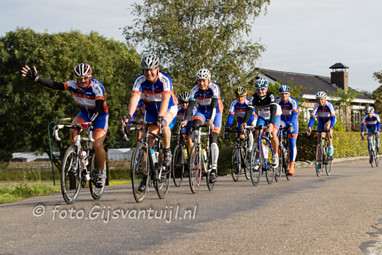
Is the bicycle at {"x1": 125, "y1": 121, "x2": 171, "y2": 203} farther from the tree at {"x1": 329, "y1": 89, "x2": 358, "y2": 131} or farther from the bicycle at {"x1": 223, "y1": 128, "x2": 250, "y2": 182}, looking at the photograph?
the tree at {"x1": 329, "y1": 89, "x2": 358, "y2": 131}

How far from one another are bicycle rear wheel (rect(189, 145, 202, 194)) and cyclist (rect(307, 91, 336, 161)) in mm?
5415

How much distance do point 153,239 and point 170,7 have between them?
31.2 meters

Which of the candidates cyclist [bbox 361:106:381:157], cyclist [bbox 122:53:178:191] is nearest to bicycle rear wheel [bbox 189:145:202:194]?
cyclist [bbox 122:53:178:191]

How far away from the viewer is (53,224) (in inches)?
259

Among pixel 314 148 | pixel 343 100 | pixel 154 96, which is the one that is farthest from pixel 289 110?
pixel 343 100

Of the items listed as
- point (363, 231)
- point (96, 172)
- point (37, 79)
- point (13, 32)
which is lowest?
point (363, 231)

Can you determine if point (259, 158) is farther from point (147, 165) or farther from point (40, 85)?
point (40, 85)

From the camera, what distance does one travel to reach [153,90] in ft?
29.4

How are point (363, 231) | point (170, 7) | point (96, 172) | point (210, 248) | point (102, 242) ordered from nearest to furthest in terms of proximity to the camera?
1. point (210, 248)
2. point (102, 242)
3. point (363, 231)
4. point (96, 172)
5. point (170, 7)

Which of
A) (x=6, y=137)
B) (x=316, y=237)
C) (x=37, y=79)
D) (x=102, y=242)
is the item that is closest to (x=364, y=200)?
(x=316, y=237)

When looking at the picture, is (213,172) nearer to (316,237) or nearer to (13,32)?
(316,237)

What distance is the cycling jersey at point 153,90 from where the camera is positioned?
8.79m

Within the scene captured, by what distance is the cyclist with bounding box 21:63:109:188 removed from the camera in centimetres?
845

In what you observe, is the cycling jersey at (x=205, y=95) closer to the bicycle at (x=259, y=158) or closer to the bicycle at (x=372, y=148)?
the bicycle at (x=259, y=158)
